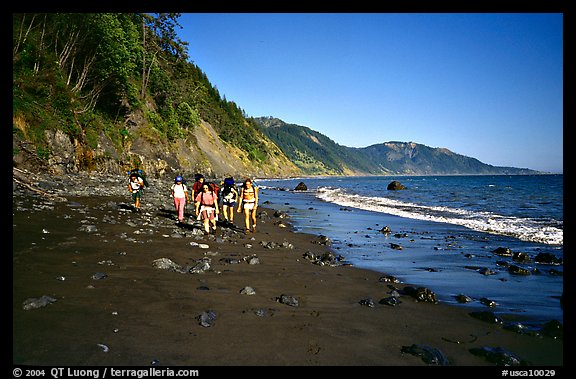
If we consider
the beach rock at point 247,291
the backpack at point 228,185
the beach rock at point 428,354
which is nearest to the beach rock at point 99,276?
the beach rock at point 247,291

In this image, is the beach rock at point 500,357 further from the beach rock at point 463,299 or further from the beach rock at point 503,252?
the beach rock at point 503,252

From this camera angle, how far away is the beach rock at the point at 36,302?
4.56m

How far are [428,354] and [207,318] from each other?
10.3ft

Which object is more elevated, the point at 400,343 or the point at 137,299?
the point at 137,299

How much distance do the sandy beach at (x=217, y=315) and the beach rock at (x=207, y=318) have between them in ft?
0.08

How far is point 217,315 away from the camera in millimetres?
4965

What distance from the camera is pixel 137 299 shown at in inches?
208

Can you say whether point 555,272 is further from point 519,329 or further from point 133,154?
point 133,154

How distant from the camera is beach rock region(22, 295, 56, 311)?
4562mm

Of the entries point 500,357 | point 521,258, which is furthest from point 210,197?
point 521,258
